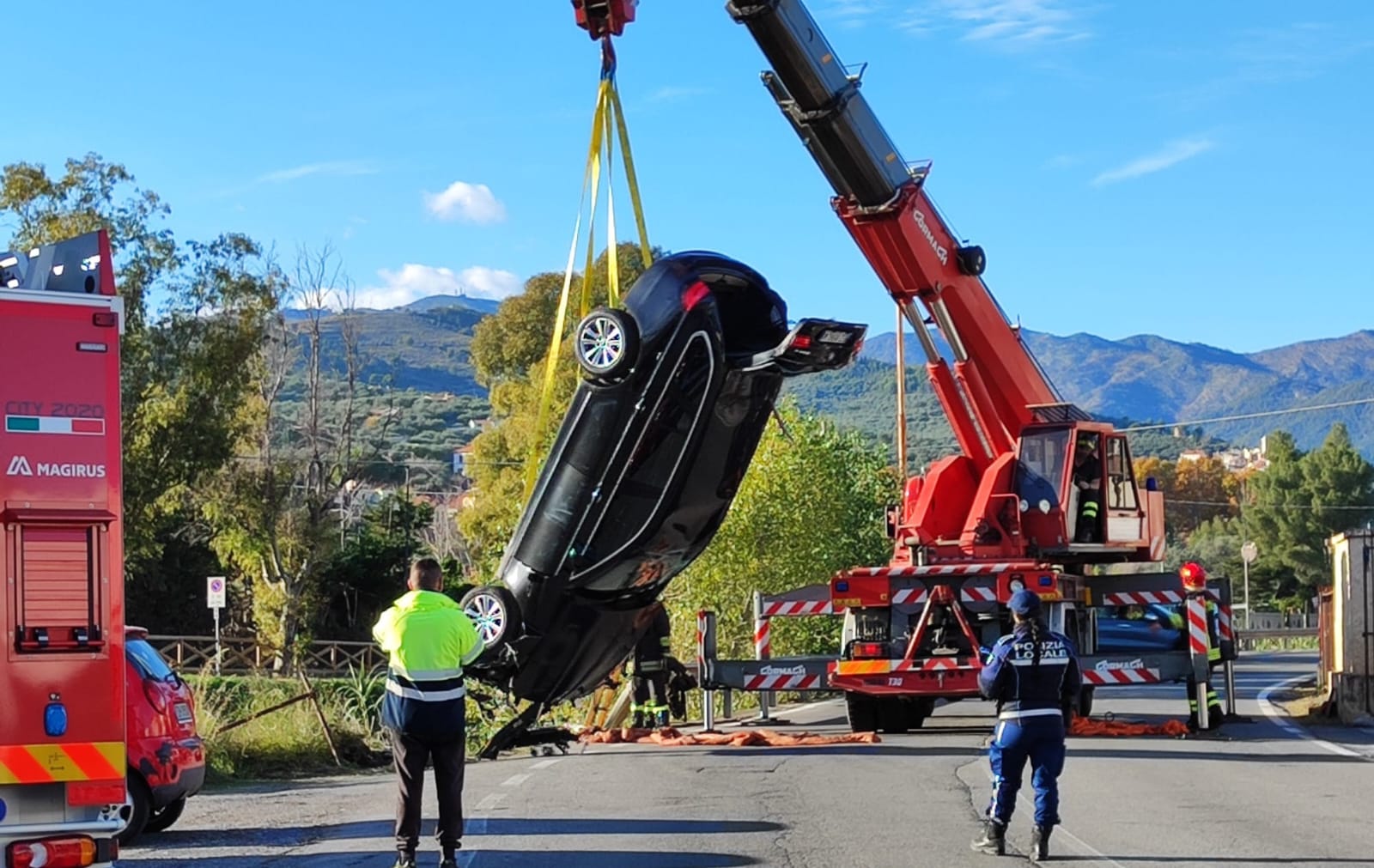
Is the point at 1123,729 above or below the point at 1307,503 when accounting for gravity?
below

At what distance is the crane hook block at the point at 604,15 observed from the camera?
1330 cm

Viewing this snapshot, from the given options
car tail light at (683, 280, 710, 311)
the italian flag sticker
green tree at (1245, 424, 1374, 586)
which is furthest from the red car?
green tree at (1245, 424, 1374, 586)

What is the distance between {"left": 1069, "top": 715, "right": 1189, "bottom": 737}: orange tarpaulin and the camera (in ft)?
56.7

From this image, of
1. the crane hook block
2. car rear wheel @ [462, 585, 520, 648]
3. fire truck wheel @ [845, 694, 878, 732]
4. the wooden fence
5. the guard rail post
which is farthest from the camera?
the wooden fence

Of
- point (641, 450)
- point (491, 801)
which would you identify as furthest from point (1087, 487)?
point (491, 801)

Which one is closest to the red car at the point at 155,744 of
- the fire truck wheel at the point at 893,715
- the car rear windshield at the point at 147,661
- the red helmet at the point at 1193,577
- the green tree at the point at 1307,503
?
the car rear windshield at the point at 147,661

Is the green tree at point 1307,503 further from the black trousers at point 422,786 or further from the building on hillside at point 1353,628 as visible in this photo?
the black trousers at point 422,786

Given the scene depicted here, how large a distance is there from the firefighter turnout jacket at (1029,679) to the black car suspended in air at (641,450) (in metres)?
4.73

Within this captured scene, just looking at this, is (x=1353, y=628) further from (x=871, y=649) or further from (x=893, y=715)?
(x=871, y=649)

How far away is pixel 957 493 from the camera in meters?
19.0

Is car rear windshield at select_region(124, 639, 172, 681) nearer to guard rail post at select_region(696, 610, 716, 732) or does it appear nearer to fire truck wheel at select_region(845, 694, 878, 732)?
guard rail post at select_region(696, 610, 716, 732)

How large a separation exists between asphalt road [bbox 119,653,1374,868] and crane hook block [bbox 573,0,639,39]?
5.56 metres

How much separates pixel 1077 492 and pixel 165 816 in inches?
410

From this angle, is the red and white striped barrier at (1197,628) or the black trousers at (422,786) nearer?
the black trousers at (422,786)
